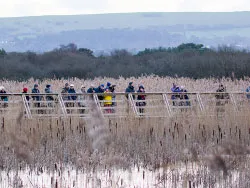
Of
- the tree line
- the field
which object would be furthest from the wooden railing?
the tree line

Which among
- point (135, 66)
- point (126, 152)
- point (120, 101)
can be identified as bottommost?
point (126, 152)

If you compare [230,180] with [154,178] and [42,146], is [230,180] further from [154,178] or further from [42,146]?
[42,146]

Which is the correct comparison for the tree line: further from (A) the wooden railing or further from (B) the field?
(B) the field

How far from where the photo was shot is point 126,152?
45.2 feet

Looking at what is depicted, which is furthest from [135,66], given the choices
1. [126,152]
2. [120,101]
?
[126,152]

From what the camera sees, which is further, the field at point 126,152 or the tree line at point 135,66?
the tree line at point 135,66

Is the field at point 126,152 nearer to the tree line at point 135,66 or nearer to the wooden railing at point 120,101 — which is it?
the wooden railing at point 120,101

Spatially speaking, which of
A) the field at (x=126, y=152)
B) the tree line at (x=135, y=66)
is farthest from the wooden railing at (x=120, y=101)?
the tree line at (x=135, y=66)

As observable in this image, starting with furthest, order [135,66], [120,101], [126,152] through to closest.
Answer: [135,66], [120,101], [126,152]

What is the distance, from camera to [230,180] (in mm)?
11062

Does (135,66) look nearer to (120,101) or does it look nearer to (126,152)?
(120,101)

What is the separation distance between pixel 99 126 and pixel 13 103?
11504 millimetres

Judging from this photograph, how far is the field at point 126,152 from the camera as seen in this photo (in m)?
11.3

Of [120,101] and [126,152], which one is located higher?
[120,101]
